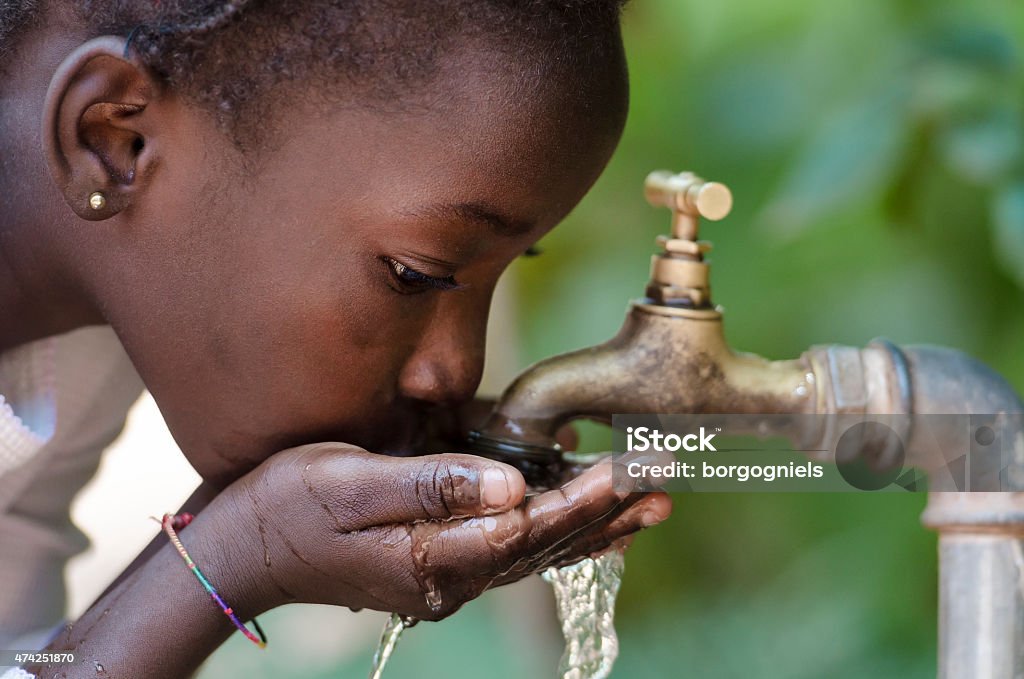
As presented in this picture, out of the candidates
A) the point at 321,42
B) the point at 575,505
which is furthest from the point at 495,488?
the point at 321,42

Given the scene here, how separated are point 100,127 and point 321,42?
0.18 metres

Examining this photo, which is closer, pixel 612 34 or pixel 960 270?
pixel 612 34

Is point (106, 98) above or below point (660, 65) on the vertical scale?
below

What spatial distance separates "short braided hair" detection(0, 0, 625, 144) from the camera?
0.84 m

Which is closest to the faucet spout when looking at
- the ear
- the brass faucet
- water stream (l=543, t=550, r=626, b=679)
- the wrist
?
the brass faucet

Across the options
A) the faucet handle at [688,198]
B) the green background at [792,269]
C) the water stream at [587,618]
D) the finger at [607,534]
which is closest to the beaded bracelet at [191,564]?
the water stream at [587,618]

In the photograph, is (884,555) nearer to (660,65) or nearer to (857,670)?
(857,670)

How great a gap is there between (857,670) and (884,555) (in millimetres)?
156

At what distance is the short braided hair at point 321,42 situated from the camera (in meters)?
0.84

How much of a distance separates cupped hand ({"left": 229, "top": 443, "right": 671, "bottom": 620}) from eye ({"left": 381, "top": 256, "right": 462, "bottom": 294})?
5.0 inches

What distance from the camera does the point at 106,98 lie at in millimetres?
855

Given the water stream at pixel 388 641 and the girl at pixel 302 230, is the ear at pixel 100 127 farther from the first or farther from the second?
the water stream at pixel 388 641

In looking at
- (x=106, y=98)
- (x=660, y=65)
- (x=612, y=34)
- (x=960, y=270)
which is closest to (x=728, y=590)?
(x=960, y=270)

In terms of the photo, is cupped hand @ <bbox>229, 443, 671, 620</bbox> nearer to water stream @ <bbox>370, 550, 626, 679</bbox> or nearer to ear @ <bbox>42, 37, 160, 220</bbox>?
water stream @ <bbox>370, 550, 626, 679</bbox>
